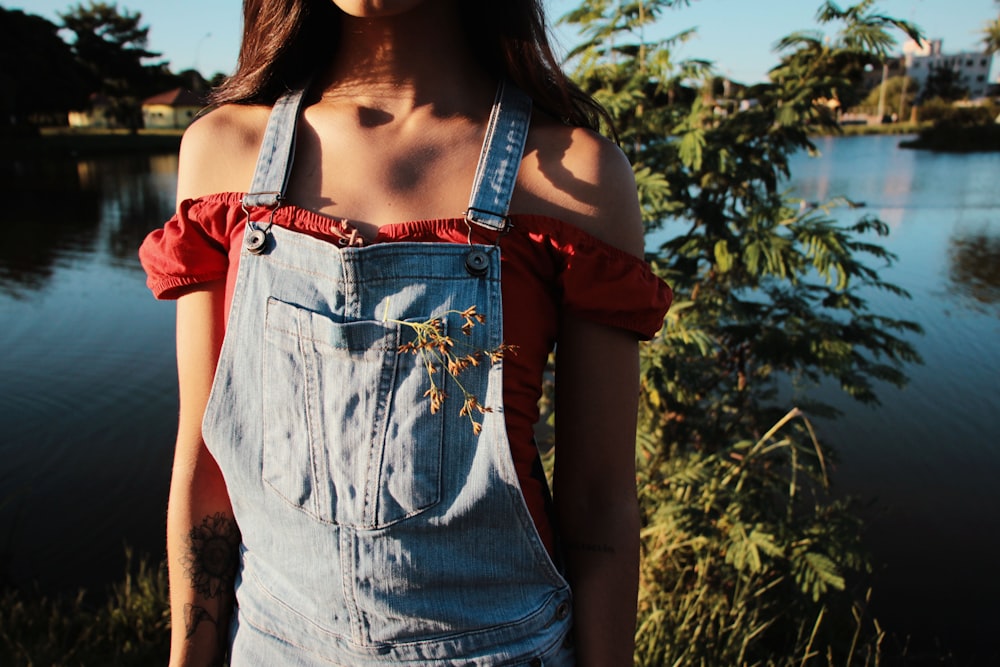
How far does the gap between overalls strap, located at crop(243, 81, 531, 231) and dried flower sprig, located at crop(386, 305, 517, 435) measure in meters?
0.13

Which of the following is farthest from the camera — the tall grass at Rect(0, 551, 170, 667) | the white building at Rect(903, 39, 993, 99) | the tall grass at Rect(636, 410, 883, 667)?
the white building at Rect(903, 39, 993, 99)

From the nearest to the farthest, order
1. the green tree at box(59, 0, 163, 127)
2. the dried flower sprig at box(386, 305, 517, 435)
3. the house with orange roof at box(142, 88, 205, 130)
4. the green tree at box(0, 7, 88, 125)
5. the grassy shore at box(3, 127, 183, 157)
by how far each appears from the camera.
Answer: the dried flower sprig at box(386, 305, 517, 435) < the grassy shore at box(3, 127, 183, 157) < the green tree at box(0, 7, 88, 125) < the green tree at box(59, 0, 163, 127) < the house with orange roof at box(142, 88, 205, 130)

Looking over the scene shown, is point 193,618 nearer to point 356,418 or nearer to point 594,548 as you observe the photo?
point 356,418

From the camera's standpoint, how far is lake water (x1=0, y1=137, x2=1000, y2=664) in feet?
14.0

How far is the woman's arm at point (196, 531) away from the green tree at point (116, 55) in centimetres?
3848

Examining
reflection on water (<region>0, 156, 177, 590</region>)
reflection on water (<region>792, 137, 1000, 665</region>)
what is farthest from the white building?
reflection on water (<region>0, 156, 177, 590</region>)

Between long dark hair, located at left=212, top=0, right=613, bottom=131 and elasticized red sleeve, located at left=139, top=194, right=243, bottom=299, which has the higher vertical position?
long dark hair, located at left=212, top=0, right=613, bottom=131

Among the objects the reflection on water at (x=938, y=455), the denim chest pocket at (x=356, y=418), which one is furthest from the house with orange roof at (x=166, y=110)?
the denim chest pocket at (x=356, y=418)

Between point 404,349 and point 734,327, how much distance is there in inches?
96.2

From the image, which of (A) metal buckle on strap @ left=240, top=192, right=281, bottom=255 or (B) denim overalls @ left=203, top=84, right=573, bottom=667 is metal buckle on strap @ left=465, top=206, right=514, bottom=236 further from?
(A) metal buckle on strap @ left=240, top=192, right=281, bottom=255

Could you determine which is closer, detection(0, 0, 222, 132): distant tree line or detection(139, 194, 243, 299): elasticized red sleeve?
detection(139, 194, 243, 299): elasticized red sleeve

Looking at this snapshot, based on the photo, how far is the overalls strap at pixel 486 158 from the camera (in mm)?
954

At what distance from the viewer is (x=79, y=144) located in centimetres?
2745

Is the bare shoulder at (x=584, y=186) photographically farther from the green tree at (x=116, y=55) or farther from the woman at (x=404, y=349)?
the green tree at (x=116, y=55)
